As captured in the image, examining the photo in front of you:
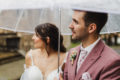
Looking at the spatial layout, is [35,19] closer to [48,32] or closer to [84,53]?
[48,32]

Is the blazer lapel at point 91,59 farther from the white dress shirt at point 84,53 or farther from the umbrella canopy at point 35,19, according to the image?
the umbrella canopy at point 35,19

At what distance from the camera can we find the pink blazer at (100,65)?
5.34ft

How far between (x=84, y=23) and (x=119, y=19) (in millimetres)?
708

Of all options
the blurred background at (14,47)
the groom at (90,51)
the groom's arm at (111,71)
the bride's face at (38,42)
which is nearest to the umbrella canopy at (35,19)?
the bride's face at (38,42)

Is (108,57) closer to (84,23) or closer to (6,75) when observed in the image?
(84,23)

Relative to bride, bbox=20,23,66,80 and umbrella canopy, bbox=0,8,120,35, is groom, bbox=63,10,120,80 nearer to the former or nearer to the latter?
umbrella canopy, bbox=0,8,120,35

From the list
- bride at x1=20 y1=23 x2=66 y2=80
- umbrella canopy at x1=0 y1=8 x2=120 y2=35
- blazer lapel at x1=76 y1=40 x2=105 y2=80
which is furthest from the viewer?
bride at x1=20 y1=23 x2=66 y2=80

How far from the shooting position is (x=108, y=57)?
169 cm

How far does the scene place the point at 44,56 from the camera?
298cm

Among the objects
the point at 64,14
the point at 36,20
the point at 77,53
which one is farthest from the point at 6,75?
the point at 77,53

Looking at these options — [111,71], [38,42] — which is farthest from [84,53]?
[38,42]

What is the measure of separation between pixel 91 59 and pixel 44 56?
1263 millimetres

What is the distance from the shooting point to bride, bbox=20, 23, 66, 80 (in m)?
2.78

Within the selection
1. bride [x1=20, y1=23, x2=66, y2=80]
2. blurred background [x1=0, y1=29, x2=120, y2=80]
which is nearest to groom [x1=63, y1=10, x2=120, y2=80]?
bride [x1=20, y1=23, x2=66, y2=80]
